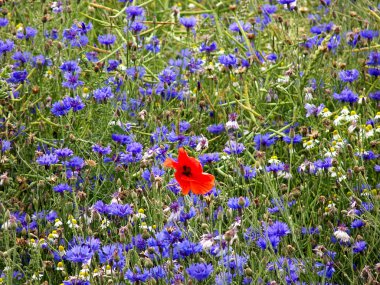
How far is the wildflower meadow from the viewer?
2652mm

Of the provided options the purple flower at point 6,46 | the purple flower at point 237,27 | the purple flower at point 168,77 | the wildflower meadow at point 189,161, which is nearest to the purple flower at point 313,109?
the wildflower meadow at point 189,161

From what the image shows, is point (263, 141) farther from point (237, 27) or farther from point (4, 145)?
point (4, 145)

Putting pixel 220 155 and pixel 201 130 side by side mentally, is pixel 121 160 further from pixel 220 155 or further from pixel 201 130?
pixel 201 130

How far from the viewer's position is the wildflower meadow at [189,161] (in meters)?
2.65

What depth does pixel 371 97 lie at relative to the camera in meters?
3.90

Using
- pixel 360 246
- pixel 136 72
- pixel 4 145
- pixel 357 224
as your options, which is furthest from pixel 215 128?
pixel 360 246

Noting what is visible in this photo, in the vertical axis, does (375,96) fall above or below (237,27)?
below

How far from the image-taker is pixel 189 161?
266 cm

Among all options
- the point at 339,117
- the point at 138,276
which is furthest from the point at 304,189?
the point at 138,276

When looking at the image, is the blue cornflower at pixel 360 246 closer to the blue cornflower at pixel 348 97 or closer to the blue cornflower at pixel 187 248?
the blue cornflower at pixel 187 248

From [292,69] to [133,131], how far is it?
0.75 meters

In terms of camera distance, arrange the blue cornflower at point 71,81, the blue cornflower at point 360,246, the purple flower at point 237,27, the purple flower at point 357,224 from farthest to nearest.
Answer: the purple flower at point 237,27 < the blue cornflower at point 71,81 < the purple flower at point 357,224 < the blue cornflower at point 360,246

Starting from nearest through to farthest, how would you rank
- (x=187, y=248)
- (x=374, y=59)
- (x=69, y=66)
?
(x=187, y=248) < (x=69, y=66) < (x=374, y=59)

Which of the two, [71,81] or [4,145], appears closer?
[4,145]
